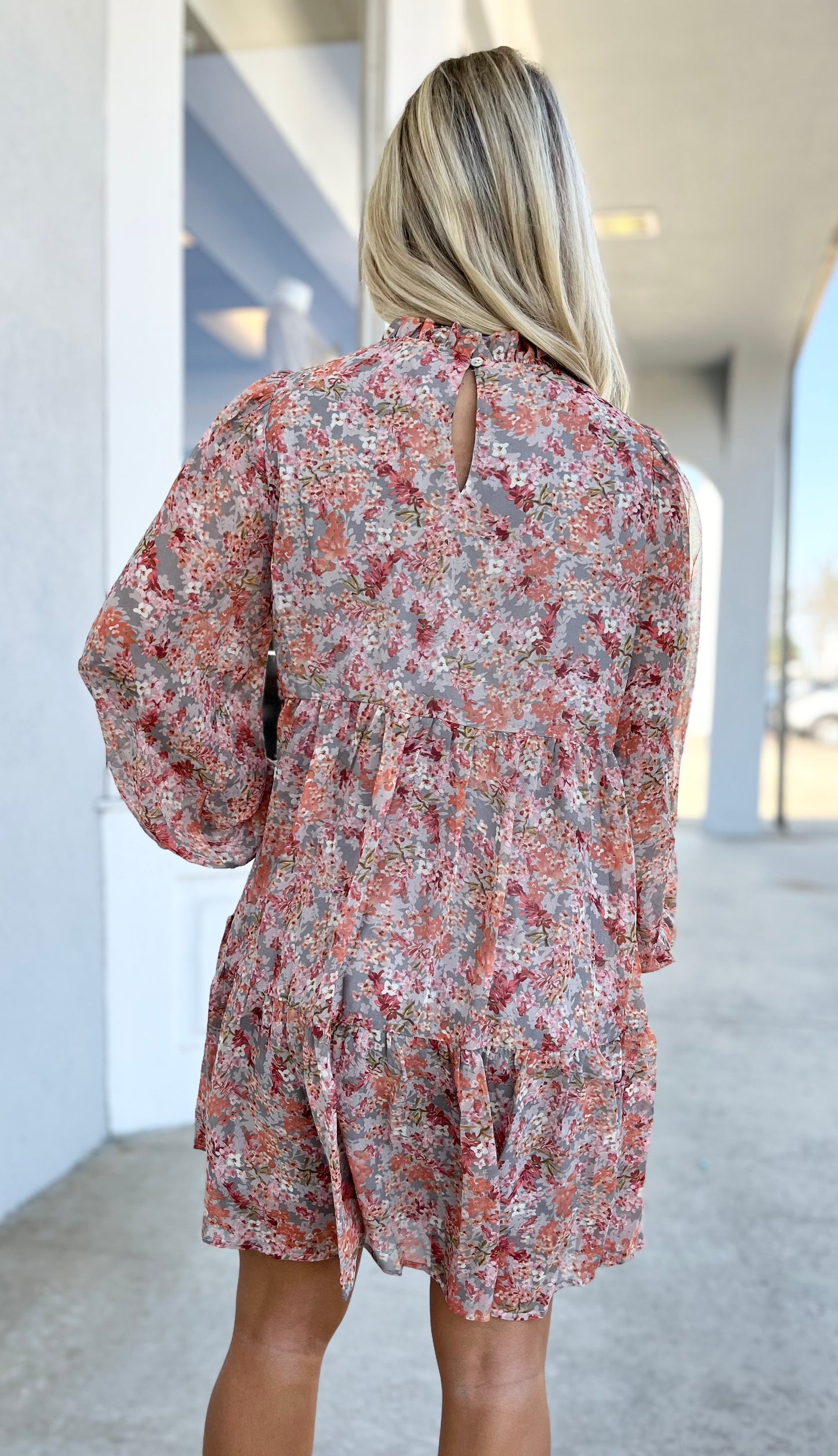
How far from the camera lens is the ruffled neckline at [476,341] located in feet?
3.18

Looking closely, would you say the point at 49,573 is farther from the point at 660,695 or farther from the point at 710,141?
the point at 710,141

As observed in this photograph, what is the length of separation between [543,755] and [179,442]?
6.55 ft

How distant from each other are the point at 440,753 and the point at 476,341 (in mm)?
343

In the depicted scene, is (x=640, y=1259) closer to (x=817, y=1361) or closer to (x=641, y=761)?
(x=817, y=1361)

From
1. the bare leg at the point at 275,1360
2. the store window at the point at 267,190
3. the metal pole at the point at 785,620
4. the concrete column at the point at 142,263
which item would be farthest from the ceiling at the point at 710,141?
the bare leg at the point at 275,1360

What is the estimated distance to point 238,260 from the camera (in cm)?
312

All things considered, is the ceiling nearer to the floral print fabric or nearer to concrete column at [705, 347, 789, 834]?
concrete column at [705, 347, 789, 834]

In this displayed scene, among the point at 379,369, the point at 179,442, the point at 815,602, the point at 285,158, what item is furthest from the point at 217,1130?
the point at 815,602

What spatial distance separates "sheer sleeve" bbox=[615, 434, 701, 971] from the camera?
997 millimetres

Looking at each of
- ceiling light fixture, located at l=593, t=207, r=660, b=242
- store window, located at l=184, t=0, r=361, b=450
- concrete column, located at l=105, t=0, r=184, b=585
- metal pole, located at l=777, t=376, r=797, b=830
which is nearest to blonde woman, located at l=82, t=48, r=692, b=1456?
concrete column, located at l=105, t=0, r=184, b=585

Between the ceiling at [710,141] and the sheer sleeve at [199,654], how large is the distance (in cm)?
455

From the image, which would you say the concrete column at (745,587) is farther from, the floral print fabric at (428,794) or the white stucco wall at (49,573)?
the floral print fabric at (428,794)

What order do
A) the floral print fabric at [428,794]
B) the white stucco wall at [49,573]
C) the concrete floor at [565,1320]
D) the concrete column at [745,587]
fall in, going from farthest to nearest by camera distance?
1. the concrete column at [745,587]
2. the white stucco wall at [49,573]
3. the concrete floor at [565,1320]
4. the floral print fabric at [428,794]

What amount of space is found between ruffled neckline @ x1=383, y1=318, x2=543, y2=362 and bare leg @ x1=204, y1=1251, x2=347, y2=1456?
2.58 feet
